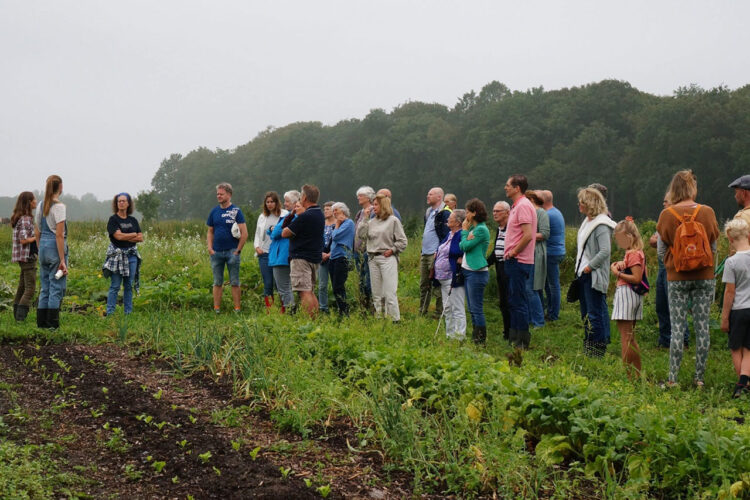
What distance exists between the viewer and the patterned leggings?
605 cm

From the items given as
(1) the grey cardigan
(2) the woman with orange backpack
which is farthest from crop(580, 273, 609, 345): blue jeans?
(2) the woman with orange backpack

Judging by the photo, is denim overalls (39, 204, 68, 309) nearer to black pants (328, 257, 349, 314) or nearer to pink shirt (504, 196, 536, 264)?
black pants (328, 257, 349, 314)

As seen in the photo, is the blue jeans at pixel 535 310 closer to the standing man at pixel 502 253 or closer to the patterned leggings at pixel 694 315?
the standing man at pixel 502 253

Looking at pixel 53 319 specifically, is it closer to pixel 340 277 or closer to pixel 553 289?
pixel 340 277

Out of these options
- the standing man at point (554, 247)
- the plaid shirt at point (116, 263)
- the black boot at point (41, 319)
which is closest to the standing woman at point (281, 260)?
the plaid shirt at point (116, 263)

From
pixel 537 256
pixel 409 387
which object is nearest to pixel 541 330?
pixel 537 256

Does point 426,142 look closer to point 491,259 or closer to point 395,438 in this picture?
point 491,259

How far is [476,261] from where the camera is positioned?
779cm

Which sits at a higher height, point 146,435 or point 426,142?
point 426,142

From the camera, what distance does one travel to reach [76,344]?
749cm

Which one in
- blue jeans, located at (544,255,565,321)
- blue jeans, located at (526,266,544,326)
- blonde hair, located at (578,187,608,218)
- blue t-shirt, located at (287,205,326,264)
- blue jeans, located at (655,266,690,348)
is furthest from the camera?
blue jeans, located at (544,255,565,321)

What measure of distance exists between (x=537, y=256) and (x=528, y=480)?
613 cm

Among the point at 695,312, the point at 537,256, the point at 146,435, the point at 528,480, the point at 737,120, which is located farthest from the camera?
the point at 737,120

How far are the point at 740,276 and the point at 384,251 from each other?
14.8ft
